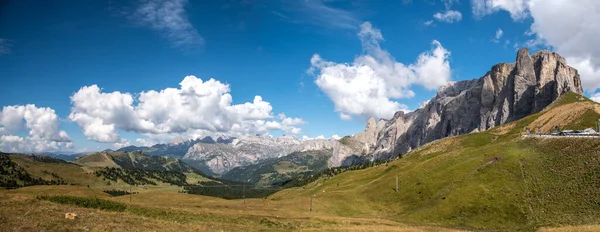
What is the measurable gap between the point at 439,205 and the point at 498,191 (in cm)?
1301

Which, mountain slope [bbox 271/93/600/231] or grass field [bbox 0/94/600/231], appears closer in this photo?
grass field [bbox 0/94/600/231]

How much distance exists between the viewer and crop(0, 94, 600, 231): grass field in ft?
141

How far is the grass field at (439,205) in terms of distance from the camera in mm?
42841

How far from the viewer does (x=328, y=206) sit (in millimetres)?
96938

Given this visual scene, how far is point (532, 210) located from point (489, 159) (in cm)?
2789

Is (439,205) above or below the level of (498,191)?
below

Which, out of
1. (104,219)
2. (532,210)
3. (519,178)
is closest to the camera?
(104,219)

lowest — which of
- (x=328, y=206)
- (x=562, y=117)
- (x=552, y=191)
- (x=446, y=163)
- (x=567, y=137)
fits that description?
(x=328, y=206)

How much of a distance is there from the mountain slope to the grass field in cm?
18

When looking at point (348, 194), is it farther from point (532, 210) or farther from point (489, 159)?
point (532, 210)

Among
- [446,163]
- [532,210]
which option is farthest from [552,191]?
[446,163]

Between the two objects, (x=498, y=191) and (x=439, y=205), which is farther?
(x=439, y=205)

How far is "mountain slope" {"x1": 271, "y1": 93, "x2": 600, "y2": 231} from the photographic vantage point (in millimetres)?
64500

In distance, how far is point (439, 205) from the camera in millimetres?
78000
